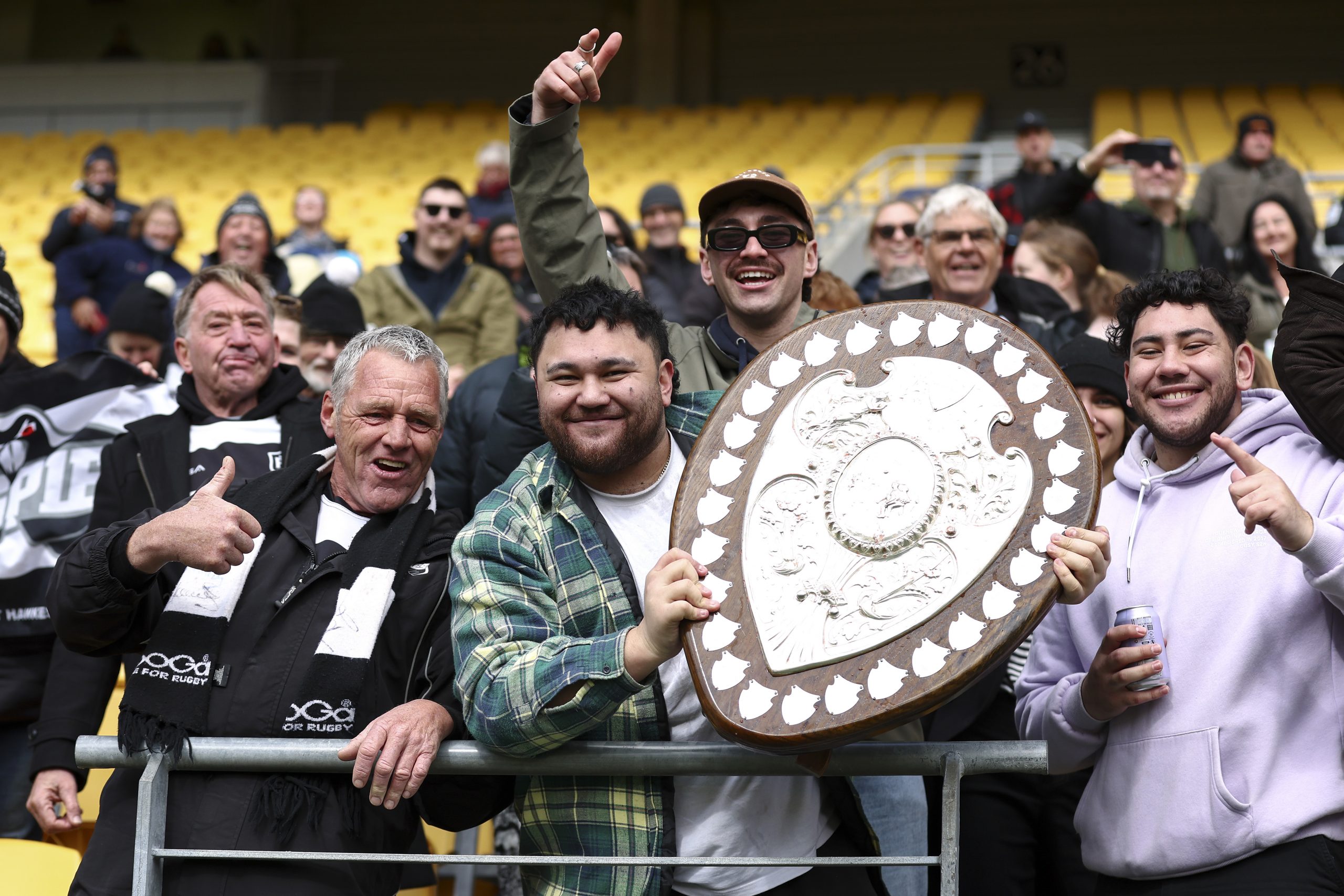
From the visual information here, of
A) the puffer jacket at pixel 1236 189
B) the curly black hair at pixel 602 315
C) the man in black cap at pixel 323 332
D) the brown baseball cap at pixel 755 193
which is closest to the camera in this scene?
the curly black hair at pixel 602 315

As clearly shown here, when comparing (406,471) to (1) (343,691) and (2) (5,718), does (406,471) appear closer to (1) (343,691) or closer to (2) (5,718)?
(1) (343,691)

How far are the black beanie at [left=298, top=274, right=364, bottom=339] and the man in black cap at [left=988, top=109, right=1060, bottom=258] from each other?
2925 millimetres

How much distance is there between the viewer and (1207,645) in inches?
93.7

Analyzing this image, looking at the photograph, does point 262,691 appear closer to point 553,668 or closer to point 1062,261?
point 553,668

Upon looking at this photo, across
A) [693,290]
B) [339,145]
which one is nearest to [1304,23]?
[339,145]

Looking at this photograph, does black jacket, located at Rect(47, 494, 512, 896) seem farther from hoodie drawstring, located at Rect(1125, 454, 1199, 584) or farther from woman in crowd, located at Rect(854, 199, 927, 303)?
woman in crowd, located at Rect(854, 199, 927, 303)

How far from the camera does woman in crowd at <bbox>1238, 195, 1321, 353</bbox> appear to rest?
17.2 feet

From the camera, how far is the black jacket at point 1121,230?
17.1 ft

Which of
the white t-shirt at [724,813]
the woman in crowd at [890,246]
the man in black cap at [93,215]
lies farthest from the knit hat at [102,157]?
the white t-shirt at [724,813]

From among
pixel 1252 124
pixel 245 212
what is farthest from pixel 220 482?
pixel 1252 124

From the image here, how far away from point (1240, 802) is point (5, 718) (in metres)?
2.72

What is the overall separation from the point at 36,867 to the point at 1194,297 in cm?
255

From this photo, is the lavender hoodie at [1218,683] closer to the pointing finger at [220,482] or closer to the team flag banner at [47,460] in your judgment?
the pointing finger at [220,482]

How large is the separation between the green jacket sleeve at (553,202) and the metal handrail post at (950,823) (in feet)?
4.75
